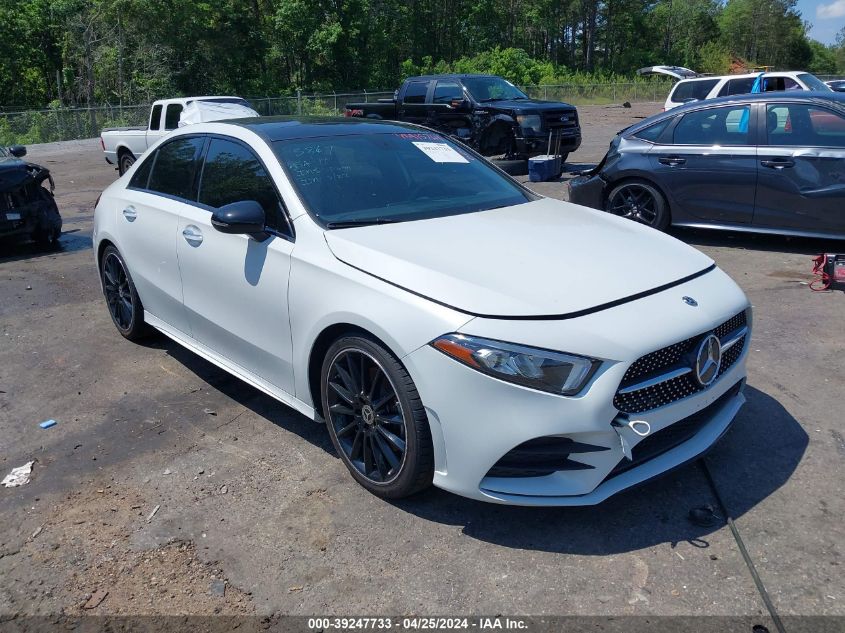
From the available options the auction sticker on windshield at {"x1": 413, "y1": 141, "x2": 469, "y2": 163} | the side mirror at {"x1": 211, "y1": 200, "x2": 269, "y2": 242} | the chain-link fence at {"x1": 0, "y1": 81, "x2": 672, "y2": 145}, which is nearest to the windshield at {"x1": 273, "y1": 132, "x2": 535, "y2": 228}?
the auction sticker on windshield at {"x1": 413, "y1": 141, "x2": 469, "y2": 163}

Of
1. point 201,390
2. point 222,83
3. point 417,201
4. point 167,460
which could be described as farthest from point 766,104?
point 222,83

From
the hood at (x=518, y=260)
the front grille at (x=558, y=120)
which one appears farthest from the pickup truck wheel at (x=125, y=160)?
the hood at (x=518, y=260)

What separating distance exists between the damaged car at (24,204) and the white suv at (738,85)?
13.0m

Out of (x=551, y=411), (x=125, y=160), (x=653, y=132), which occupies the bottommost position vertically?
(x=551, y=411)

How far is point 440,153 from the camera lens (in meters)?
4.72

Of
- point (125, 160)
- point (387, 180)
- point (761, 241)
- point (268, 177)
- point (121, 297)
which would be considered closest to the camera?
point (268, 177)

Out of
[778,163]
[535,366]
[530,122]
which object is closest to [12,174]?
[535,366]

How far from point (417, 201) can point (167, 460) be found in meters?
1.98

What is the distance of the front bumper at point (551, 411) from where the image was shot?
115 inches

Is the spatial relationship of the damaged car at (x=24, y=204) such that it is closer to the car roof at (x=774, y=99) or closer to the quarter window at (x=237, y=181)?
the quarter window at (x=237, y=181)

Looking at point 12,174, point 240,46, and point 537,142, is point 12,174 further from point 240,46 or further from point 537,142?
point 240,46

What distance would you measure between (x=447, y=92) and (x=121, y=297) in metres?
11.2

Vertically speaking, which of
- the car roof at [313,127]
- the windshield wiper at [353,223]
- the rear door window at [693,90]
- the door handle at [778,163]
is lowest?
the door handle at [778,163]

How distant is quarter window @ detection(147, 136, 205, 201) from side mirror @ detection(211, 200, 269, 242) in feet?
3.25
